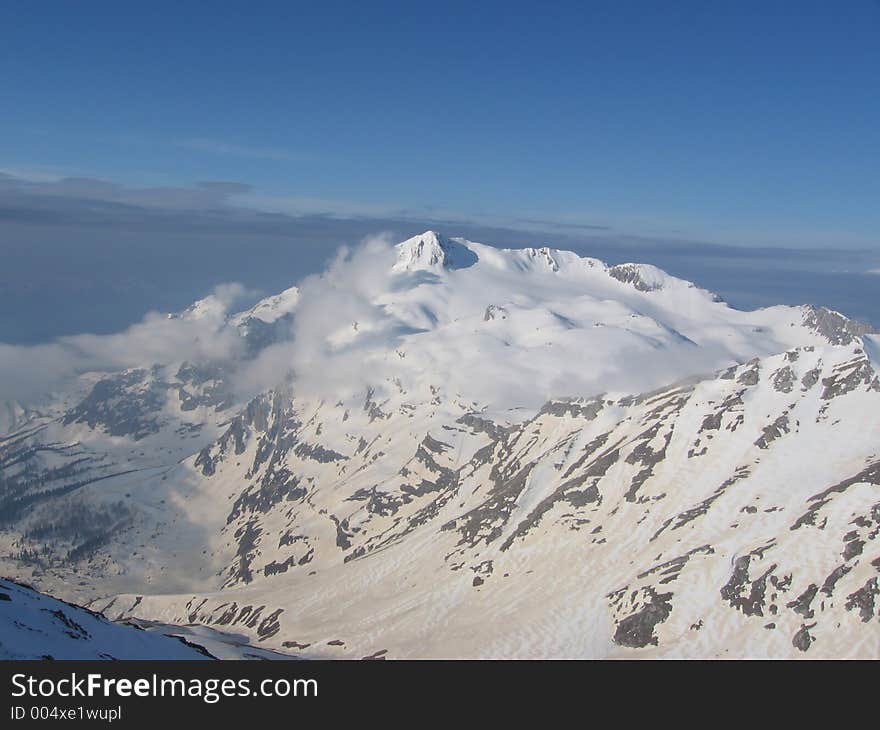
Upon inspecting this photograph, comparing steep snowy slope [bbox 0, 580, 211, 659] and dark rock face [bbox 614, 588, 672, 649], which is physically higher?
steep snowy slope [bbox 0, 580, 211, 659]

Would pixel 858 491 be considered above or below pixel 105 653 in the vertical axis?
below

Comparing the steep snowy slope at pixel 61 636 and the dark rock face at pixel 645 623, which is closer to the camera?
the steep snowy slope at pixel 61 636

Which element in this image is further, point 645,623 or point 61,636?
point 645,623

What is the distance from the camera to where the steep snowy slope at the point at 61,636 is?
188ft

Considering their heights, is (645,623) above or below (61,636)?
below

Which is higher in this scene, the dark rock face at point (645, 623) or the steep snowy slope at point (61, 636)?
the steep snowy slope at point (61, 636)

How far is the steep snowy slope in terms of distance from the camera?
57156 mm

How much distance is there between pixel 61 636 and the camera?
206ft

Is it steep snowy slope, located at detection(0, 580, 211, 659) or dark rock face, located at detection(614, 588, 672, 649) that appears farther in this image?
dark rock face, located at detection(614, 588, 672, 649)
